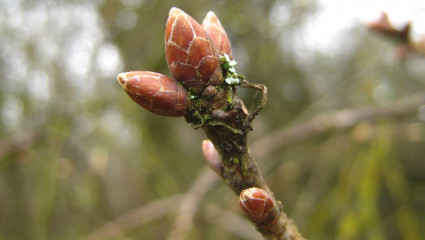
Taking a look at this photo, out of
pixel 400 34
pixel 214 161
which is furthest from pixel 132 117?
pixel 214 161

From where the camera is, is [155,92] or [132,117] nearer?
[155,92]

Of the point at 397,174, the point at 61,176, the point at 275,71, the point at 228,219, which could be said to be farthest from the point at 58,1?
the point at 397,174

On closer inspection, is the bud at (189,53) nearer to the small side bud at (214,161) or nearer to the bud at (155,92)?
the bud at (155,92)

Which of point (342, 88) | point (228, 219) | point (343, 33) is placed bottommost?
point (228, 219)

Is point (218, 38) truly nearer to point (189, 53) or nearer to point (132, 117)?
point (189, 53)

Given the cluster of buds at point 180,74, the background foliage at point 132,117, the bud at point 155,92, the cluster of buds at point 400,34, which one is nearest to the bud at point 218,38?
the cluster of buds at point 180,74

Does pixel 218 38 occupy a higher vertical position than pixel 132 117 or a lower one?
lower

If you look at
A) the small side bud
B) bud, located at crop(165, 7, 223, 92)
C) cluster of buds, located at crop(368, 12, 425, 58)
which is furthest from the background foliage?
bud, located at crop(165, 7, 223, 92)

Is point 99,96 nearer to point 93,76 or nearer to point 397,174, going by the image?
point 93,76
